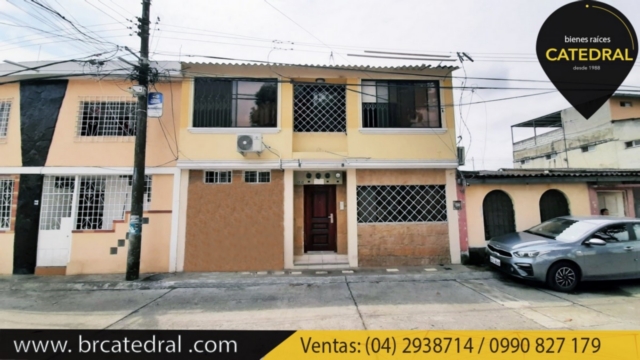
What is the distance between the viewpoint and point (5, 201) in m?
7.77

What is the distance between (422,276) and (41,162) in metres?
10.8

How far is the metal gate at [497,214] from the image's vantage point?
27.0 ft

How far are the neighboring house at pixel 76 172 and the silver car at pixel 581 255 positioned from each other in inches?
344

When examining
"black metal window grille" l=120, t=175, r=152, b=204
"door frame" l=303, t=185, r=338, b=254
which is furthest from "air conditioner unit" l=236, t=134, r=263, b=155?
"black metal window grille" l=120, t=175, r=152, b=204

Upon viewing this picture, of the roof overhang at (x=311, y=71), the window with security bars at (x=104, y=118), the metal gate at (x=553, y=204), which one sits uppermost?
the roof overhang at (x=311, y=71)

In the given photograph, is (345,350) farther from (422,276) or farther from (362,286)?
(422,276)

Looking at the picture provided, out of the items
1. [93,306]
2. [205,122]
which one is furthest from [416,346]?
[205,122]

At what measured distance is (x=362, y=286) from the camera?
6.39 m

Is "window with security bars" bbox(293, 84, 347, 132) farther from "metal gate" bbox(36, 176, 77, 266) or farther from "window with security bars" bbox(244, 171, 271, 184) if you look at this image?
"metal gate" bbox(36, 176, 77, 266)

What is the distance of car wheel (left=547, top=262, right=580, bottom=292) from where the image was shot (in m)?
5.91

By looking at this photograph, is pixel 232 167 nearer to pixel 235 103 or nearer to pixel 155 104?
pixel 235 103

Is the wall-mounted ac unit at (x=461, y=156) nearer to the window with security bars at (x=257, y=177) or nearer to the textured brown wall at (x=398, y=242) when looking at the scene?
the textured brown wall at (x=398, y=242)

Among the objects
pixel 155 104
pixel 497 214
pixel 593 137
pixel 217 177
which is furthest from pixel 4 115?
pixel 593 137

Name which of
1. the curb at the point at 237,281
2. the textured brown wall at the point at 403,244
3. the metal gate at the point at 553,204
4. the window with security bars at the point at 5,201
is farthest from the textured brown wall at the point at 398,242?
the window with security bars at the point at 5,201
